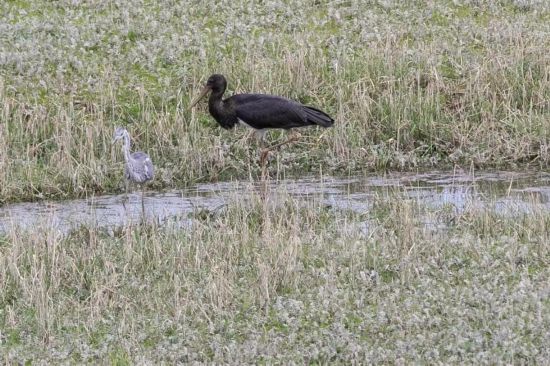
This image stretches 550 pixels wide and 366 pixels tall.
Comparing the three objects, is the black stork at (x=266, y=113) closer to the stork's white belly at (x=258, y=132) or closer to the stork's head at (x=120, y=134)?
the stork's white belly at (x=258, y=132)

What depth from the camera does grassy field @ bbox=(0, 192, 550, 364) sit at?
767 centimetres

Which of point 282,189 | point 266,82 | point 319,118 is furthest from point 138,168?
point 266,82

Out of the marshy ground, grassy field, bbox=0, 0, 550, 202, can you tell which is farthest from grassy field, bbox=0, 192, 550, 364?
grassy field, bbox=0, 0, 550, 202

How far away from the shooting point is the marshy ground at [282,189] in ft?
26.3

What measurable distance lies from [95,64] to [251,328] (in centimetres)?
826

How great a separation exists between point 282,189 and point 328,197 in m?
0.81

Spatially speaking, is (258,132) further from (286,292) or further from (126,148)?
(286,292)

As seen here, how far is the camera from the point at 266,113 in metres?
13.4

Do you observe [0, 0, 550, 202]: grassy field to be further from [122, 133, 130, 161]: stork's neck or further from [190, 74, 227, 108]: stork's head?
[122, 133, 130, 161]: stork's neck

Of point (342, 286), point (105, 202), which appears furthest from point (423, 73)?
point (342, 286)

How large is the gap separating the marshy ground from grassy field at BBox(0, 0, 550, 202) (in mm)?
35

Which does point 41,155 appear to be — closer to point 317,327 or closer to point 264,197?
point 264,197

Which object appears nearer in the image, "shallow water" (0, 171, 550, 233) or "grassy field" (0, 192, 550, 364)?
"grassy field" (0, 192, 550, 364)

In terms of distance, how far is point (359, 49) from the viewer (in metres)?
16.2
